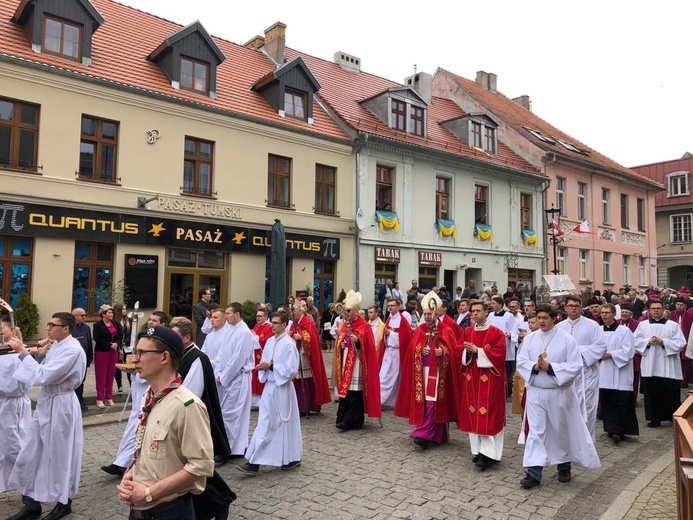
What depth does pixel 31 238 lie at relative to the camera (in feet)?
43.4

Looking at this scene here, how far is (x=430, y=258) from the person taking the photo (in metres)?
21.8

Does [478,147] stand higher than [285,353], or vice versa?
[478,147]

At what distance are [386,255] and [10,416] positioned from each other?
15.6m

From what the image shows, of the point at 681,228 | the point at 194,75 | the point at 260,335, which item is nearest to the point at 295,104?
the point at 194,75

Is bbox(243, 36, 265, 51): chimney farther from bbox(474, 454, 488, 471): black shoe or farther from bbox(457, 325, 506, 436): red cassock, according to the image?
bbox(474, 454, 488, 471): black shoe

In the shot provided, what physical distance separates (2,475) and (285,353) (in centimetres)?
313

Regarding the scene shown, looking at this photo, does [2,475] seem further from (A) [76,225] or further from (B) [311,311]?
(A) [76,225]

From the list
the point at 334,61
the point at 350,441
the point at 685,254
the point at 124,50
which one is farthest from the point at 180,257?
the point at 685,254

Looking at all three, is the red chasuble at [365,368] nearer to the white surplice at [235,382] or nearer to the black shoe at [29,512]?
the white surplice at [235,382]

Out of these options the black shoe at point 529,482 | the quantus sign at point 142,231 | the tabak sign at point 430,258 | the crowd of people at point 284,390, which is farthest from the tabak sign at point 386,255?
the black shoe at point 529,482

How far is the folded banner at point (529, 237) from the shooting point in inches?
1005

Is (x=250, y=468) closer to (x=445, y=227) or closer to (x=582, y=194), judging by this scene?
(x=445, y=227)

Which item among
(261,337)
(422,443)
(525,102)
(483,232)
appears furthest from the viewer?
(525,102)

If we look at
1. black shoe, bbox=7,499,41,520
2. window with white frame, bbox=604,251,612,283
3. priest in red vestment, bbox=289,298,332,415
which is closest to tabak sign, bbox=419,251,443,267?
window with white frame, bbox=604,251,612,283
